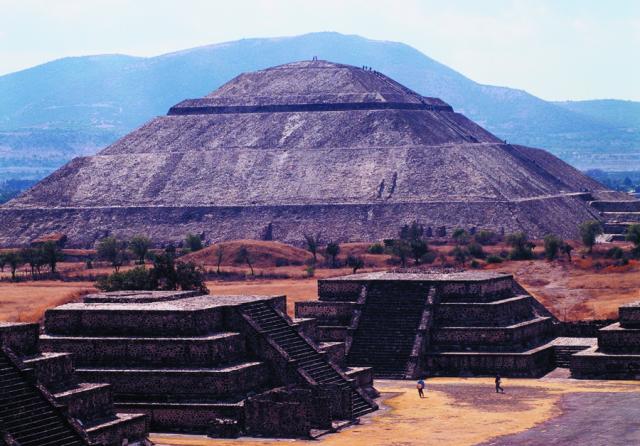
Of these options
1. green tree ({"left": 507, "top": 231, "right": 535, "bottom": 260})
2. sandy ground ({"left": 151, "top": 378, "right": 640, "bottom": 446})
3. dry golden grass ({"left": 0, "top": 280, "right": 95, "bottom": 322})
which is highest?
green tree ({"left": 507, "top": 231, "right": 535, "bottom": 260})

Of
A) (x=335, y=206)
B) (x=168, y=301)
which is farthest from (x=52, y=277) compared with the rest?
(x=168, y=301)

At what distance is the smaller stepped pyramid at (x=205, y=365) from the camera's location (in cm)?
4744

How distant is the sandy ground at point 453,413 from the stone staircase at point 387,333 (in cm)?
158

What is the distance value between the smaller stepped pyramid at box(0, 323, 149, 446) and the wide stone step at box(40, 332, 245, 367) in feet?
12.3

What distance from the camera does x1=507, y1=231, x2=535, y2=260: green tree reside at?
105 m

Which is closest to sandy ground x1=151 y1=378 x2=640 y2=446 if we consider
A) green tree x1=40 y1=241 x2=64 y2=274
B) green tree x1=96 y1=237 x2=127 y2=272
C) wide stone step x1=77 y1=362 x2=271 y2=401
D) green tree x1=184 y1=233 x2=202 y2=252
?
wide stone step x1=77 y1=362 x2=271 y2=401

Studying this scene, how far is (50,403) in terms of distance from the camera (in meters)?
40.4

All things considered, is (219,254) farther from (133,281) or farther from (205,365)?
(205,365)

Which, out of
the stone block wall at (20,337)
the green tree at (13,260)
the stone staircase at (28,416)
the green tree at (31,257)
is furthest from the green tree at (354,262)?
the stone staircase at (28,416)

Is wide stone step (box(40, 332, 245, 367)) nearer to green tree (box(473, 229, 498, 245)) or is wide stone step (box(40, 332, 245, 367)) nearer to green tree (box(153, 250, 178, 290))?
→ green tree (box(153, 250, 178, 290))

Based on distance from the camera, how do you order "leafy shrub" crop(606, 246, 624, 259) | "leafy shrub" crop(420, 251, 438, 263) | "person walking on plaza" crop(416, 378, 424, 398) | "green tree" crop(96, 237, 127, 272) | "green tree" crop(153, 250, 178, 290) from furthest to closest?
"green tree" crop(96, 237, 127, 272), "leafy shrub" crop(606, 246, 624, 259), "leafy shrub" crop(420, 251, 438, 263), "green tree" crop(153, 250, 178, 290), "person walking on plaza" crop(416, 378, 424, 398)

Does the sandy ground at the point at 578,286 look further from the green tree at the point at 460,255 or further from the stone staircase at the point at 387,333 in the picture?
the stone staircase at the point at 387,333

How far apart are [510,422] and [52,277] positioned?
2446 inches

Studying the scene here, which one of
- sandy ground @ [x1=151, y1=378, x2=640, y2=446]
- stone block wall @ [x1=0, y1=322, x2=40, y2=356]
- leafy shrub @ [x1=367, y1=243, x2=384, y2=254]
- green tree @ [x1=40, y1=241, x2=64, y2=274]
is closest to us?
stone block wall @ [x1=0, y1=322, x2=40, y2=356]
